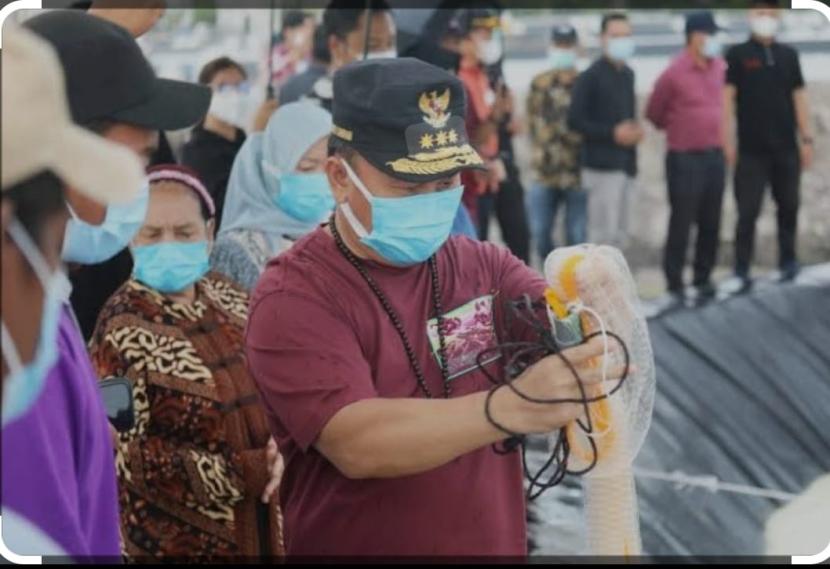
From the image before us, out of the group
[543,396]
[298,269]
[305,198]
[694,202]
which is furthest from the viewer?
[694,202]

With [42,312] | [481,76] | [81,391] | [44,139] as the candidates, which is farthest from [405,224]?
[481,76]

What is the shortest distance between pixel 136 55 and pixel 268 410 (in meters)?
0.60

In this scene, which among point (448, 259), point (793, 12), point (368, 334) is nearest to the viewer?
point (368, 334)

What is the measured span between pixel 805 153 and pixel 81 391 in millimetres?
7110

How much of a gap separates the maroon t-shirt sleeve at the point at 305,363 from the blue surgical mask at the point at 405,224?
0.16 m

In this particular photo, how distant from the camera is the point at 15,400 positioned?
5.32 feet

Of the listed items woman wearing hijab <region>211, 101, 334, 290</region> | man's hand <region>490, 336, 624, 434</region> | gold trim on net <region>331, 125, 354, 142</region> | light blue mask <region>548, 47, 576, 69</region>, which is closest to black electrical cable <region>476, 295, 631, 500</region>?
man's hand <region>490, 336, 624, 434</region>

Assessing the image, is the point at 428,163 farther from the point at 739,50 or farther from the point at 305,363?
the point at 739,50

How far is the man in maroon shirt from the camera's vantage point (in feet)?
7.57

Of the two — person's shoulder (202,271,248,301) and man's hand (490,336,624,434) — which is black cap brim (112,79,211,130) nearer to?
man's hand (490,336,624,434)

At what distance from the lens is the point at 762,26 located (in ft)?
26.7

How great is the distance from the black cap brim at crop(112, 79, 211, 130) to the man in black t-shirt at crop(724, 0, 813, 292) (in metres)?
5.60

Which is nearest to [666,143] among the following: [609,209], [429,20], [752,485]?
[609,209]

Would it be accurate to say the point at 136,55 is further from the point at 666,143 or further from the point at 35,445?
the point at 666,143
